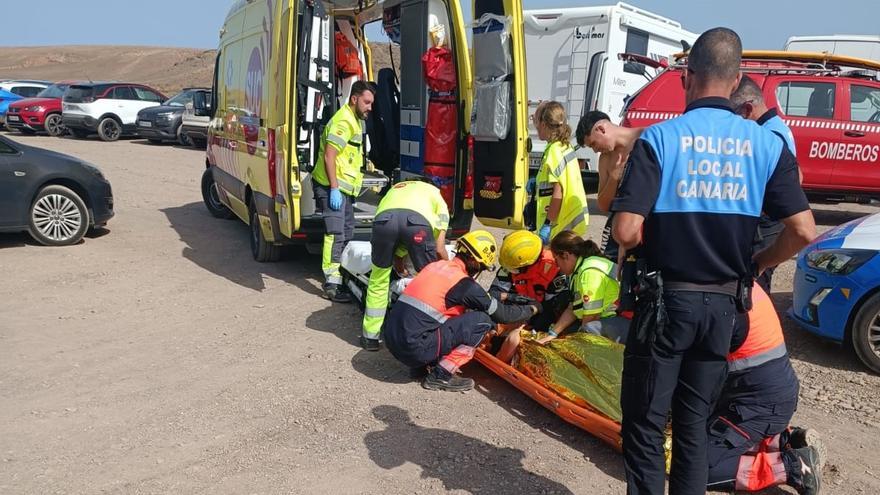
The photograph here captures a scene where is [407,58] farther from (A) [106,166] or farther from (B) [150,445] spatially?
(A) [106,166]

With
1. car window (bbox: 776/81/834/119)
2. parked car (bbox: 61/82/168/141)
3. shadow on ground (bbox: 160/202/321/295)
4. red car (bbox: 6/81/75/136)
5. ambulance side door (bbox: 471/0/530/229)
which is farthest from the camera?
red car (bbox: 6/81/75/136)

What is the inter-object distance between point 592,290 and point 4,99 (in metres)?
23.7

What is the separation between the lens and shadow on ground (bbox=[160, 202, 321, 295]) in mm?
7164

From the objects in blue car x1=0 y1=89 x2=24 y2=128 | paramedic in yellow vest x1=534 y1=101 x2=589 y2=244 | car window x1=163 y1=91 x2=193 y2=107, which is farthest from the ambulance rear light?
blue car x1=0 y1=89 x2=24 y2=128

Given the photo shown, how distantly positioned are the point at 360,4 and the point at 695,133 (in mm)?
5991

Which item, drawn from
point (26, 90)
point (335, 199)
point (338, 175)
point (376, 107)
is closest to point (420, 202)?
point (335, 199)

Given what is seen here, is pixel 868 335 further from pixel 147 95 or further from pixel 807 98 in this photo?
pixel 147 95

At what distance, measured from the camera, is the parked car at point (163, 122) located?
765 inches

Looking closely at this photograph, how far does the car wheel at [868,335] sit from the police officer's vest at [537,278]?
199cm

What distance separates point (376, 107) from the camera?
7754 millimetres

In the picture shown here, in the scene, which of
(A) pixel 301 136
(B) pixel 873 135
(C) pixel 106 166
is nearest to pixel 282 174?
(A) pixel 301 136

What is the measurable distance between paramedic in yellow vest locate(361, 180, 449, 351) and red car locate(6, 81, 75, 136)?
63.9ft

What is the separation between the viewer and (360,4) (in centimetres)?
770

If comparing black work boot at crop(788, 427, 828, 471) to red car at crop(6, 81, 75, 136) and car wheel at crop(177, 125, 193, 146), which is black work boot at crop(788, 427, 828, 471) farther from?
red car at crop(6, 81, 75, 136)
